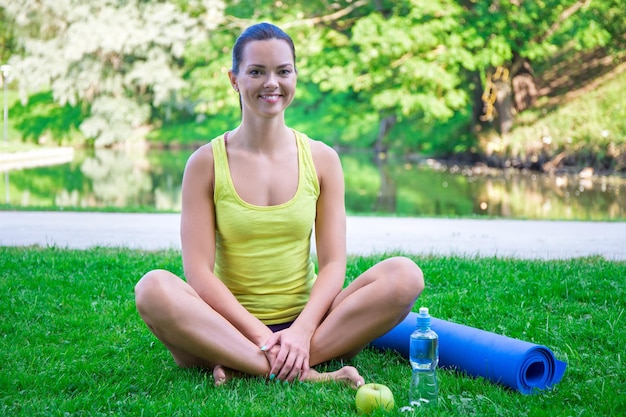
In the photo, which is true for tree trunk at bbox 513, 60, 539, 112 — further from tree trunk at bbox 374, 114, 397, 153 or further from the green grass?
the green grass

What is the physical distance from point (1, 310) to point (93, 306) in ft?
1.60

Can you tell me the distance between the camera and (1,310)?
4.36 metres

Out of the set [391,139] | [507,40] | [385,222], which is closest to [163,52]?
[391,139]

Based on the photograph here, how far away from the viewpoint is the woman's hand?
3176mm

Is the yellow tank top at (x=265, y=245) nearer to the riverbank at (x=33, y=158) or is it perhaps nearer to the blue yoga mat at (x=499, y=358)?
the blue yoga mat at (x=499, y=358)

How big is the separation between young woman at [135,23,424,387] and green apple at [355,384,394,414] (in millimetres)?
251

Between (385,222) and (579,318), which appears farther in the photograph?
(385,222)

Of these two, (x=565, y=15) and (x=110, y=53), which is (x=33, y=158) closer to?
(x=110, y=53)

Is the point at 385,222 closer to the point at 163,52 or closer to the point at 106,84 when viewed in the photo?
the point at 163,52

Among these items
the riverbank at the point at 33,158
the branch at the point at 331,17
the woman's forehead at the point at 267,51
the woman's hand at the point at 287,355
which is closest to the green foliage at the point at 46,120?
the riverbank at the point at 33,158

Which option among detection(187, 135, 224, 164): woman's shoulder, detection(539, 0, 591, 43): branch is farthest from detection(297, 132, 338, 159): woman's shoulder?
detection(539, 0, 591, 43): branch

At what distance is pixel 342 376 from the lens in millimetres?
3166

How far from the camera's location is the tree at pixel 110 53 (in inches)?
822

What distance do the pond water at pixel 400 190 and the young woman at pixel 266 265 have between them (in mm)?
6116
